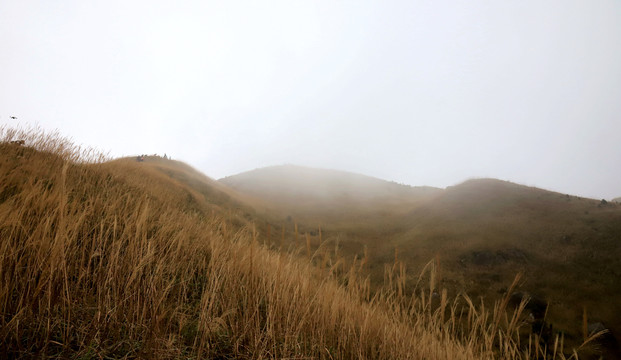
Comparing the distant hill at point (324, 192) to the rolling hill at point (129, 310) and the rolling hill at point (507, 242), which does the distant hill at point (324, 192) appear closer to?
the rolling hill at point (507, 242)

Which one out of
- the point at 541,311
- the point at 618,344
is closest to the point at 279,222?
the point at 541,311

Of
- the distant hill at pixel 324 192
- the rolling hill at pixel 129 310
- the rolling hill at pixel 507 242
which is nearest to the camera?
the rolling hill at pixel 129 310

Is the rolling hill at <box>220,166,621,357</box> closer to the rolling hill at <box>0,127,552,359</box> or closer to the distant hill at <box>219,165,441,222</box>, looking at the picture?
the distant hill at <box>219,165,441,222</box>

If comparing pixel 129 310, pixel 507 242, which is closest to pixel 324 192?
pixel 507 242

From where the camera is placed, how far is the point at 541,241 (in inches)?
773

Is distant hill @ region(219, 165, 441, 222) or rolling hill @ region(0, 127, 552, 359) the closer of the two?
rolling hill @ region(0, 127, 552, 359)

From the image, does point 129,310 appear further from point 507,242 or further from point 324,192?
point 324,192

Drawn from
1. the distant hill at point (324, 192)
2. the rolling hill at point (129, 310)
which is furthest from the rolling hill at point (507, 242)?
the rolling hill at point (129, 310)

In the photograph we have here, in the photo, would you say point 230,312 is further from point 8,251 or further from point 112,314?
point 8,251

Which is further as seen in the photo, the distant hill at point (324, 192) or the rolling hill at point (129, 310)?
the distant hill at point (324, 192)

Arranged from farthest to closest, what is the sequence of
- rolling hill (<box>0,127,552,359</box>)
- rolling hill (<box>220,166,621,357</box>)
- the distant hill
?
→ the distant hill
rolling hill (<box>220,166,621,357</box>)
rolling hill (<box>0,127,552,359</box>)

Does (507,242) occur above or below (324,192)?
below

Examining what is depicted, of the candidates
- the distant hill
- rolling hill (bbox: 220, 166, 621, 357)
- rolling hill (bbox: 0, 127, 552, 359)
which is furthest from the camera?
the distant hill

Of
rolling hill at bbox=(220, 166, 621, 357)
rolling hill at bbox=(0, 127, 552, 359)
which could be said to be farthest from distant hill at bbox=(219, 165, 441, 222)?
rolling hill at bbox=(0, 127, 552, 359)
